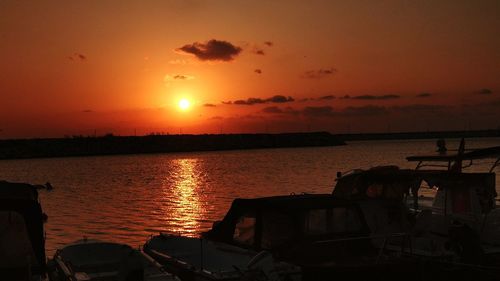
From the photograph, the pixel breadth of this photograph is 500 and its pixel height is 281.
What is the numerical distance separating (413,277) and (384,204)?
166 inches

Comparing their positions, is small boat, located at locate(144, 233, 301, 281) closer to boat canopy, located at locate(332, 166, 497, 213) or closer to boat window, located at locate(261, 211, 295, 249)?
boat window, located at locate(261, 211, 295, 249)

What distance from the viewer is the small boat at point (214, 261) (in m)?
10.5

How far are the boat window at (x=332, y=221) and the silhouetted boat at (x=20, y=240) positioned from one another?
5.42m

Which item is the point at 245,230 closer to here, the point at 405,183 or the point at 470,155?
the point at 405,183

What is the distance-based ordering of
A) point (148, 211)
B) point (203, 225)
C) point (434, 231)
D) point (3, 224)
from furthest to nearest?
point (148, 211)
point (203, 225)
point (434, 231)
point (3, 224)

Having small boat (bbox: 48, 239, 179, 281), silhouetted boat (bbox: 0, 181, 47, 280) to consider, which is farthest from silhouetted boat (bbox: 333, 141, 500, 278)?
silhouetted boat (bbox: 0, 181, 47, 280)

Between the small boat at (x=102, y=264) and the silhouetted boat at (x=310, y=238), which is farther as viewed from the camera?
the silhouetted boat at (x=310, y=238)

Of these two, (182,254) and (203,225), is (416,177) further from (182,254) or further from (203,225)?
(203,225)

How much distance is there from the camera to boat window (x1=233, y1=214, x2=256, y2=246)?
12.8m

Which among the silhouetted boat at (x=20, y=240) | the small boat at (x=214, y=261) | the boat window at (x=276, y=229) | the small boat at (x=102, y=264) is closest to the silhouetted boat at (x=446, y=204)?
the boat window at (x=276, y=229)

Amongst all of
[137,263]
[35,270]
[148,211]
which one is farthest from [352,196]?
[148,211]

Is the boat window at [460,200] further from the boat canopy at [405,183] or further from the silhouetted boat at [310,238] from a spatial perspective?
the silhouetted boat at [310,238]

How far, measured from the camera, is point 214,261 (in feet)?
43.6

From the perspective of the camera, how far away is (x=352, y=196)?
16.5 meters
